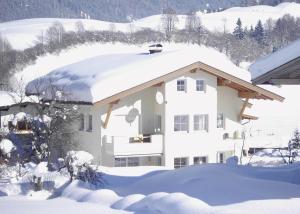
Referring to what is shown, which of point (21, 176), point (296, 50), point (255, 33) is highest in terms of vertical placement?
point (255, 33)

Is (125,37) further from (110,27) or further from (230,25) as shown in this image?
(230,25)

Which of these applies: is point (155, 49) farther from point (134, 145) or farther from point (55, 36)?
point (55, 36)

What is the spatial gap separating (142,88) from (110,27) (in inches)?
5400

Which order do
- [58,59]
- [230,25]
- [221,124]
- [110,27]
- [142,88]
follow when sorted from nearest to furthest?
[142,88] < [221,124] < [58,59] < [110,27] < [230,25]

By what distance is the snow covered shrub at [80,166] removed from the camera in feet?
59.4

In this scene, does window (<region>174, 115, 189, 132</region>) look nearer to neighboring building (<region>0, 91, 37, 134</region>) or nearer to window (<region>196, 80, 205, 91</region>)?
window (<region>196, 80, 205, 91</region>)

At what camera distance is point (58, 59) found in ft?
378

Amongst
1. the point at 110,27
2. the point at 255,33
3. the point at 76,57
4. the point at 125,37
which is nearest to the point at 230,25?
the point at 255,33

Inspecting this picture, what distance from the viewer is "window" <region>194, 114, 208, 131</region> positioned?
105ft

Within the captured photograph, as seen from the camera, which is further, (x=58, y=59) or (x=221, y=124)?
(x=58, y=59)

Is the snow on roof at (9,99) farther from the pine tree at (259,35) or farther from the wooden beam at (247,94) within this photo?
the pine tree at (259,35)

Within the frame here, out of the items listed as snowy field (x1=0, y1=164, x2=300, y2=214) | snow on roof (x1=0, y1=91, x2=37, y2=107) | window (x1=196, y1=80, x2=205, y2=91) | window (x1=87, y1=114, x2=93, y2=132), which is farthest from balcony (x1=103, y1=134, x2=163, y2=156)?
snowy field (x1=0, y1=164, x2=300, y2=214)

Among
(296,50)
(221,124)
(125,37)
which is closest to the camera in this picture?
(296,50)

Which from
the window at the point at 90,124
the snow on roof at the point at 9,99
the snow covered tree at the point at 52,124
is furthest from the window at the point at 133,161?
the snow on roof at the point at 9,99
